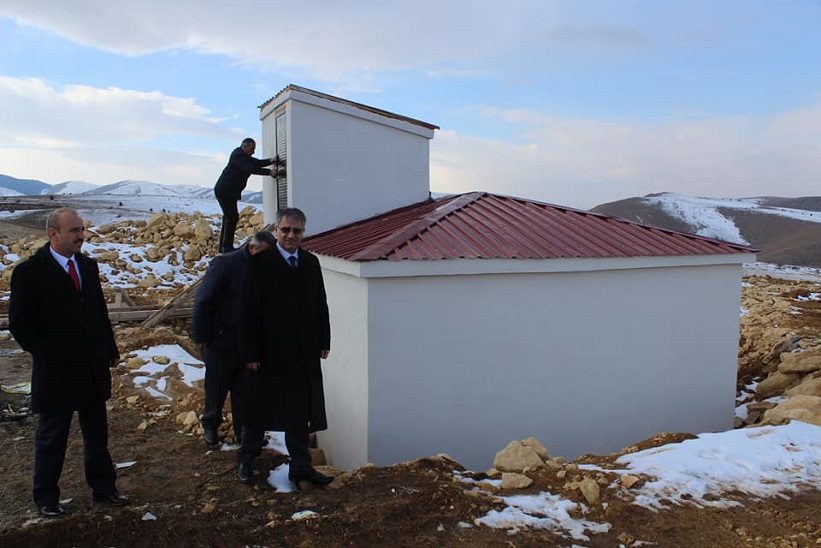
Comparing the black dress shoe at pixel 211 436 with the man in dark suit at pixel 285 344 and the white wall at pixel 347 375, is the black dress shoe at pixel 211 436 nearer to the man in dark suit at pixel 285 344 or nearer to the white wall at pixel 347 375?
the man in dark suit at pixel 285 344

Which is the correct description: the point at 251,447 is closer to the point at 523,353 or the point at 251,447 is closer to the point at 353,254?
the point at 353,254

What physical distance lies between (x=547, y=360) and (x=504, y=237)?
4.72 ft

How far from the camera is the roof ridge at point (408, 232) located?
18.2 feet

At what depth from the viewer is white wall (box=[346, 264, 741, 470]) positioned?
5645 millimetres

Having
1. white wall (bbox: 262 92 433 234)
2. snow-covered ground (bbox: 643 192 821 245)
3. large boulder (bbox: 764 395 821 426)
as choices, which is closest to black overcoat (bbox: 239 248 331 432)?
white wall (bbox: 262 92 433 234)

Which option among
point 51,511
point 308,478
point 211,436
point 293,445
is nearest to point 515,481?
point 308,478

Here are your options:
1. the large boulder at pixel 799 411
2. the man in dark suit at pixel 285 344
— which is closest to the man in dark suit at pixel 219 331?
the man in dark suit at pixel 285 344

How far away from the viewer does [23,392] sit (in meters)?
6.87

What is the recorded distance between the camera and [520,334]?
6.05 m

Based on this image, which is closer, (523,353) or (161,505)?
(161,505)

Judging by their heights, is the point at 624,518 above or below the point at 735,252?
below

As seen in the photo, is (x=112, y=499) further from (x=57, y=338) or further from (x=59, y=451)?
(x=57, y=338)

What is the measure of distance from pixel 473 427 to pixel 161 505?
10.5ft

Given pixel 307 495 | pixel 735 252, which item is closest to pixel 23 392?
pixel 307 495
